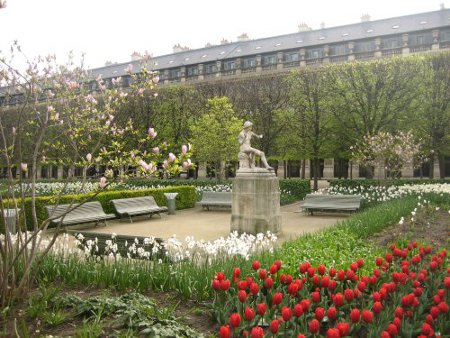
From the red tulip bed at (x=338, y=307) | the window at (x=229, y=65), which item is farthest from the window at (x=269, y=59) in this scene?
the red tulip bed at (x=338, y=307)

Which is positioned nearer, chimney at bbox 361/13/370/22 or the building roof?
the building roof

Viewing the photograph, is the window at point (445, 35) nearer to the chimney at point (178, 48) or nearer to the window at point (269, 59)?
the window at point (269, 59)

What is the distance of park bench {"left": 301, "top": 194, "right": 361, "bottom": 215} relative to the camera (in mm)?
17675

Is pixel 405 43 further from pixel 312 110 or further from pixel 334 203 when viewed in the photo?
pixel 334 203

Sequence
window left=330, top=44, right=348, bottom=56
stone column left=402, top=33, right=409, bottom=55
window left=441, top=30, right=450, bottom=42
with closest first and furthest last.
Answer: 1. window left=441, top=30, right=450, bottom=42
2. stone column left=402, top=33, right=409, bottom=55
3. window left=330, top=44, right=348, bottom=56

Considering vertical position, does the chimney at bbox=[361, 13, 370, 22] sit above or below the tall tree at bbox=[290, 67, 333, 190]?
above

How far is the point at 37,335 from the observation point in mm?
4031

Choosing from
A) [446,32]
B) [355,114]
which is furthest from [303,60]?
[355,114]

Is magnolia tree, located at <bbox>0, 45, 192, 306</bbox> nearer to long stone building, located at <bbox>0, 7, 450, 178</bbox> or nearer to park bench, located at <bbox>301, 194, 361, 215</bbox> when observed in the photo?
park bench, located at <bbox>301, 194, 361, 215</bbox>

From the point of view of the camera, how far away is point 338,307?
4090 millimetres

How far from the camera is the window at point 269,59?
52.7m

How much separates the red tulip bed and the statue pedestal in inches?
269

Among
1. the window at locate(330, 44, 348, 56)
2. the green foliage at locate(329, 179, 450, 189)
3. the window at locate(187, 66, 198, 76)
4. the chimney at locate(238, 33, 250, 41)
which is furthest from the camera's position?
the chimney at locate(238, 33, 250, 41)

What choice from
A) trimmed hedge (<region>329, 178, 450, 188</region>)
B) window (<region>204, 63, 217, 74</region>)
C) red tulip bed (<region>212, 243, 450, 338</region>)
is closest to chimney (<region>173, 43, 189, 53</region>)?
window (<region>204, 63, 217, 74</region>)
